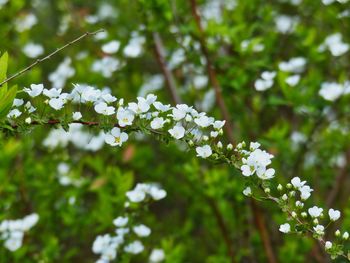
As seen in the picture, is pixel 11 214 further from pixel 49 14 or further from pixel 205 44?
pixel 49 14

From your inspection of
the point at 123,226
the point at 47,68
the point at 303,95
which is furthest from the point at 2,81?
the point at 47,68

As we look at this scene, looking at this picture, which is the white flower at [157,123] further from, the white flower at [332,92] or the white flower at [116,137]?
the white flower at [332,92]

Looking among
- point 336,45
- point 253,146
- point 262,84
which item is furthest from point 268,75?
point 253,146

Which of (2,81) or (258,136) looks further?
(258,136)

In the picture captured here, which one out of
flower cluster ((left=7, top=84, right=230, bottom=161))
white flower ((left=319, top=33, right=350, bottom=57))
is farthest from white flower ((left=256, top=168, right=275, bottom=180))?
white flower ((left=319, top=33, right=350, bottom=57))

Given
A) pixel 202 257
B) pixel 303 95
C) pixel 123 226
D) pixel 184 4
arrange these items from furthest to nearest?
pixel 202 257 → pixel 184 4 → pixel 303 95 → pixel 123 226

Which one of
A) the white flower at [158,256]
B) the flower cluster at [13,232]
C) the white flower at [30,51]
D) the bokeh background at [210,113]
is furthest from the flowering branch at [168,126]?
the white flower at [30,51]

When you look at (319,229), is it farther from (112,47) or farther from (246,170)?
(112,47)
